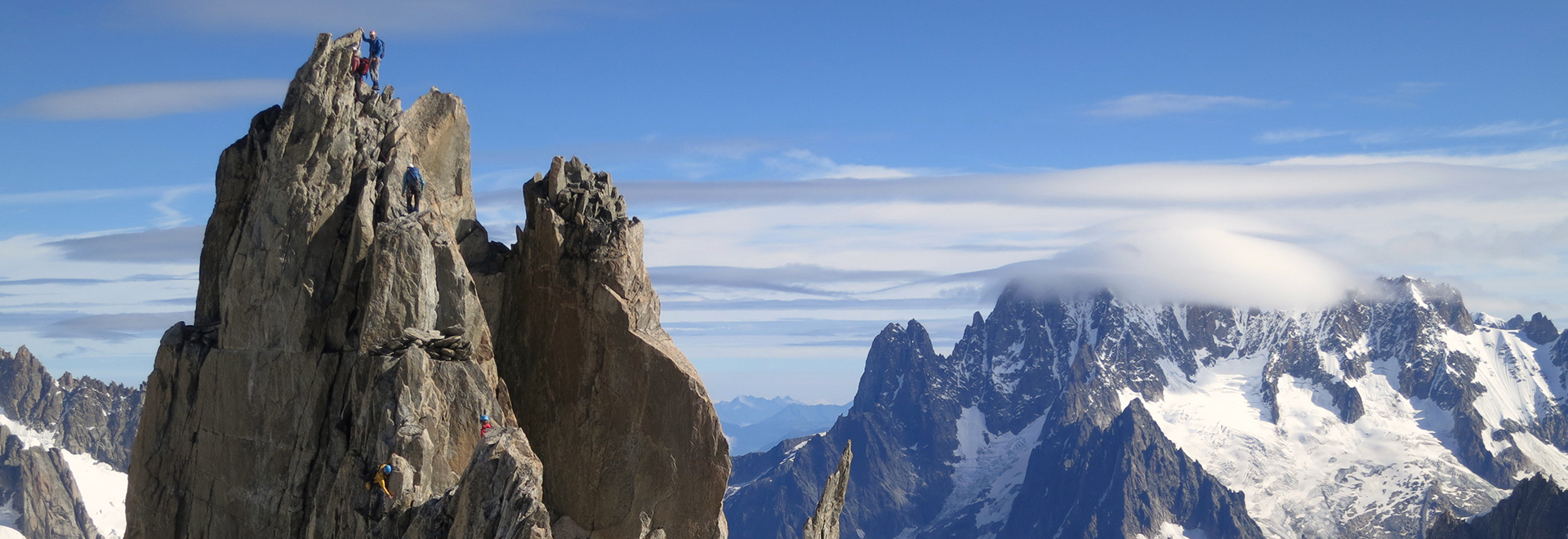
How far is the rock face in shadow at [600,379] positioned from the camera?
42.0 m

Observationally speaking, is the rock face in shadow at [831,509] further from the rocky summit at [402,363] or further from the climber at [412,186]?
the climber at [412,186]

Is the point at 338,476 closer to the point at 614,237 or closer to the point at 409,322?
the point at 409,322

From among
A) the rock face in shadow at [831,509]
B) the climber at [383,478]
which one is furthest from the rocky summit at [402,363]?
the rock face in shadow at [831,509]

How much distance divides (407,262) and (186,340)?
25.4 ft

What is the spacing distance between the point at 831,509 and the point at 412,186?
57.0 ft

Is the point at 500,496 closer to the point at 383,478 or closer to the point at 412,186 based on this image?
the point at 383,478

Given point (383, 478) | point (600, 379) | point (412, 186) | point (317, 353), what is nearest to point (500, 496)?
point (383, 478)

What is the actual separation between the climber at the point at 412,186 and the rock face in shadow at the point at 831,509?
1570 centimetres

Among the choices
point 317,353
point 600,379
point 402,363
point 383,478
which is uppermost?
point 317,353

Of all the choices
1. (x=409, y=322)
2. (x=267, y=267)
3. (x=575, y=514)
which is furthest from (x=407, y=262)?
(x=575, y=514)

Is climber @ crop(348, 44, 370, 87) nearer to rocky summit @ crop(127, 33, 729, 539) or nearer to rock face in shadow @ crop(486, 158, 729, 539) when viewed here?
rocky summit @ crop(127, 33, 729, 539)

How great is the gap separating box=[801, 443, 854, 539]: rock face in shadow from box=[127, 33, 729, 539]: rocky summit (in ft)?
12.7

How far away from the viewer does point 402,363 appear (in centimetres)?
3619

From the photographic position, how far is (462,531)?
1293 inches
